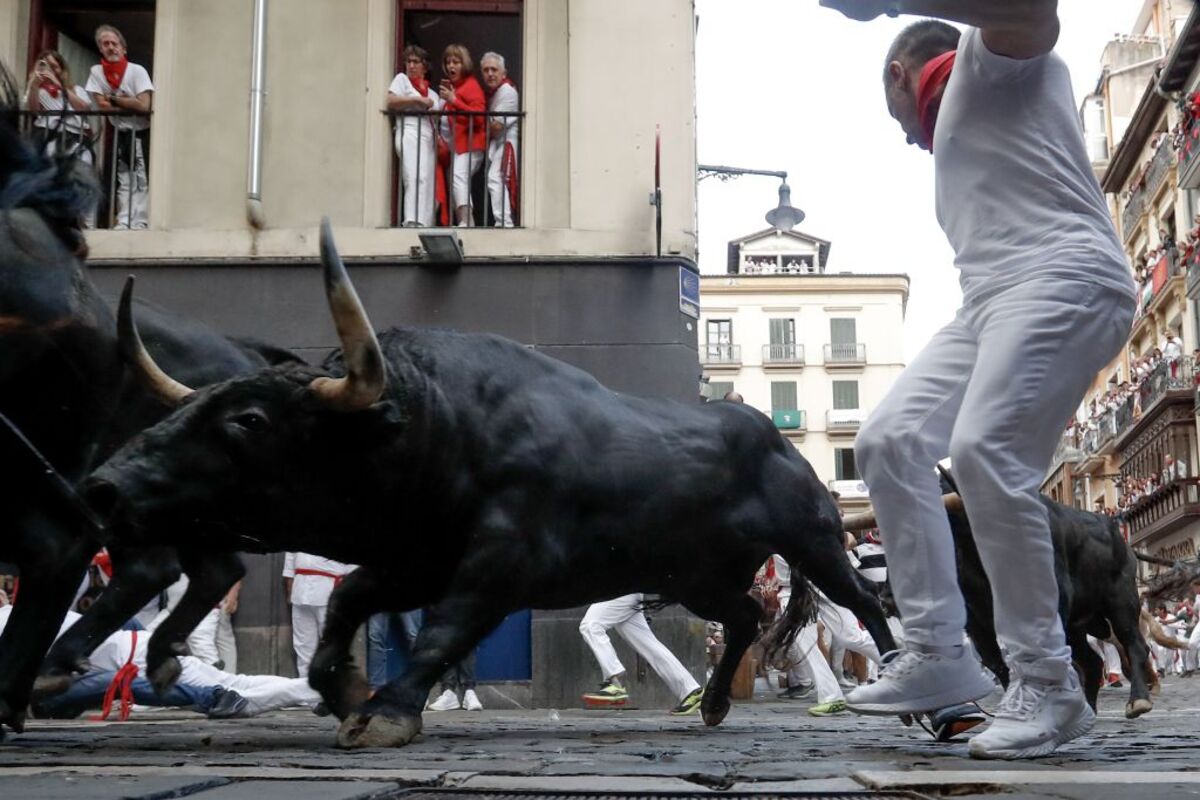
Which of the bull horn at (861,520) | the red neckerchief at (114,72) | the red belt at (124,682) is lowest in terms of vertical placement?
the red belt at (124,682)

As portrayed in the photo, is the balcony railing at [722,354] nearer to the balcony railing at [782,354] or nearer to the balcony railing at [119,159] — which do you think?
the balcony railing at [782,354]

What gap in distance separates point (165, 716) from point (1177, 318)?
45257 millimetres

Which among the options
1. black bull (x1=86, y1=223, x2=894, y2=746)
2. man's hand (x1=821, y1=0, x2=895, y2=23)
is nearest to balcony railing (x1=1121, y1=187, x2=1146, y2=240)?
black bull (x1=86, y1=223, x2=894, y2=746)

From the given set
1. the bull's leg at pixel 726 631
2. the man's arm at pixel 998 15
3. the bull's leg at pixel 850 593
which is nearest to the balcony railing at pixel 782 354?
the bull's leg at pixel 726 631

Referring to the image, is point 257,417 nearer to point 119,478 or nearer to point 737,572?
point 119,478

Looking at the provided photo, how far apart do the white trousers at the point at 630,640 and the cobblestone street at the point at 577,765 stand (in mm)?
4058

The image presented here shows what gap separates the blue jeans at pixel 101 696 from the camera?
7438 mm

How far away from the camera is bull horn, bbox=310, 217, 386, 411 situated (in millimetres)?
4527

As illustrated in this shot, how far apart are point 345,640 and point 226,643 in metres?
6.65

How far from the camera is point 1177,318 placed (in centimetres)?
4878

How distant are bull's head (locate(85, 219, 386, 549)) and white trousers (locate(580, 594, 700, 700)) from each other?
5089mm

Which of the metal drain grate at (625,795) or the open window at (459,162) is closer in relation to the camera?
the metal drain grate at (625,795)

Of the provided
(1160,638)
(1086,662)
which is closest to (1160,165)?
(1160,638)

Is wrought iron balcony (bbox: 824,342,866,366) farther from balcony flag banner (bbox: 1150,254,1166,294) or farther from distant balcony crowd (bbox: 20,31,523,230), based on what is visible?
distant balcony crowd (bbox: 20,31,523,230)
